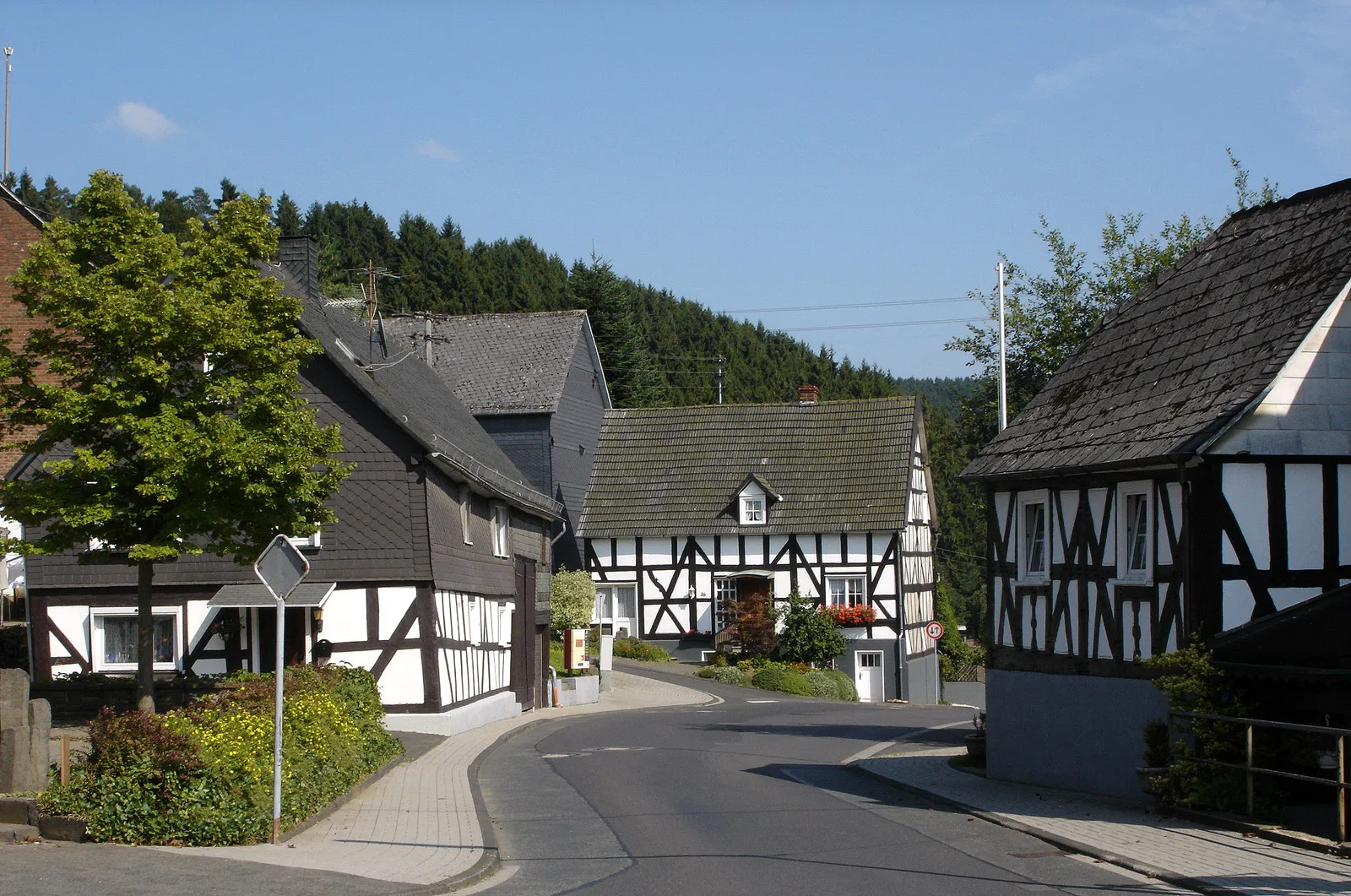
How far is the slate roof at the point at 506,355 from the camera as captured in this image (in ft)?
158

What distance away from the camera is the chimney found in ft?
102

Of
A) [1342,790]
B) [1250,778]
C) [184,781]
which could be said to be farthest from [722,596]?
[1342,790]

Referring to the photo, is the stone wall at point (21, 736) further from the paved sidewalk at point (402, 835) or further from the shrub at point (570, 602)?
the shrub at point (570, 602)

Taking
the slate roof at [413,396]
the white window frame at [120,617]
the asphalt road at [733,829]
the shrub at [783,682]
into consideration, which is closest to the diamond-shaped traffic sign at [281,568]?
the asphalt road at [733,829]

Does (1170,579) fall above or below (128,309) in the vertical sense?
below

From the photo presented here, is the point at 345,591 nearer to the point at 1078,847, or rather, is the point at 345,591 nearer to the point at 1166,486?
the point at 1166,486

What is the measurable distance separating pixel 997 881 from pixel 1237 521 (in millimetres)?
5973

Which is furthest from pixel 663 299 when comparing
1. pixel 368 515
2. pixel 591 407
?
pixel 368 515

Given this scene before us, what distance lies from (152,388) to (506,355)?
1285 inches

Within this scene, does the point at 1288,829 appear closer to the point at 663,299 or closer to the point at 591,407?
the point at 591,407

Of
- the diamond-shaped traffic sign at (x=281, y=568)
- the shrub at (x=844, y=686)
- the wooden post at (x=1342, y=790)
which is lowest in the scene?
the shrub at (x=844, y=686)

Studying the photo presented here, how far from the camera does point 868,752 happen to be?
24.0m

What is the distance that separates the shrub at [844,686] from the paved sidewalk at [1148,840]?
24.6 metres

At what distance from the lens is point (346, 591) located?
1009 inches
